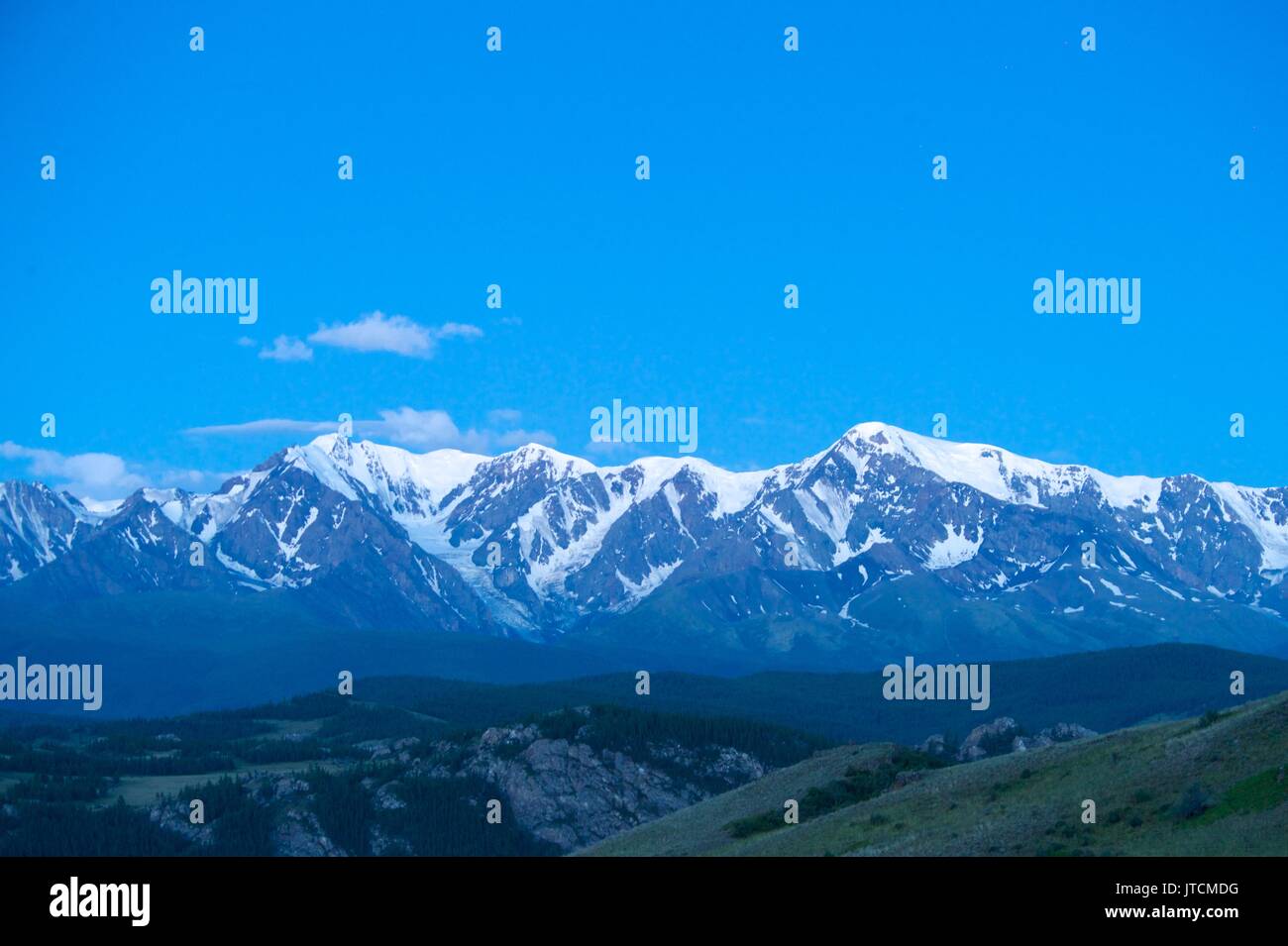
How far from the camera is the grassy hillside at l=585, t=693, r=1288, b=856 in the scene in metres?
72.5

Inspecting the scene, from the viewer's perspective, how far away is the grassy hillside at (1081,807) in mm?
72500

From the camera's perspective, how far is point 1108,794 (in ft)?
269

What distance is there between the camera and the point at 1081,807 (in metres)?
81.2
